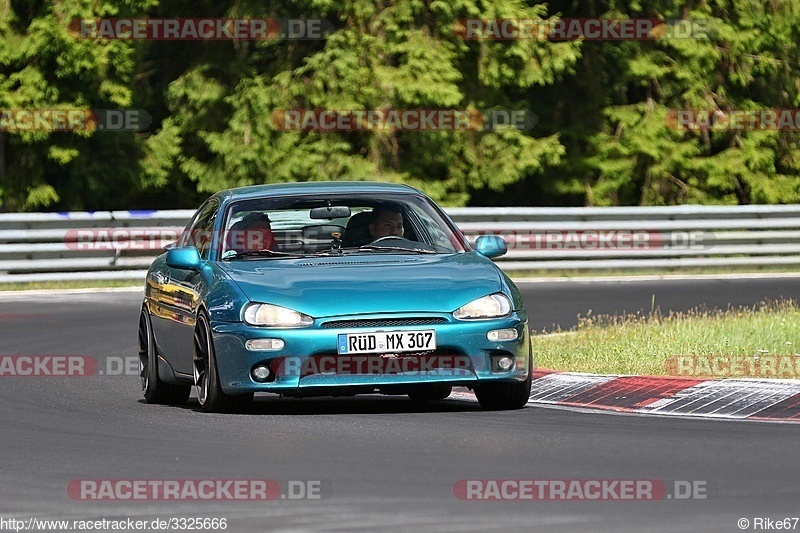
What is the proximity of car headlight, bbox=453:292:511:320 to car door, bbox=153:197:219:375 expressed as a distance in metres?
1.73

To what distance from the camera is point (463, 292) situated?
1116 cm

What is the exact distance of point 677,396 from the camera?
1173 centimetres

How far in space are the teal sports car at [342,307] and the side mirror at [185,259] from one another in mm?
10

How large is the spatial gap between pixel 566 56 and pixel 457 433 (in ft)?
73.8

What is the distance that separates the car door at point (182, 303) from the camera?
12031 millimetres

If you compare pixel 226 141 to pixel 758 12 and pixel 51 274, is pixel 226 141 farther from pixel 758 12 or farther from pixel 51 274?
pixel 758 12

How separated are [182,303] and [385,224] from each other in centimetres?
140
